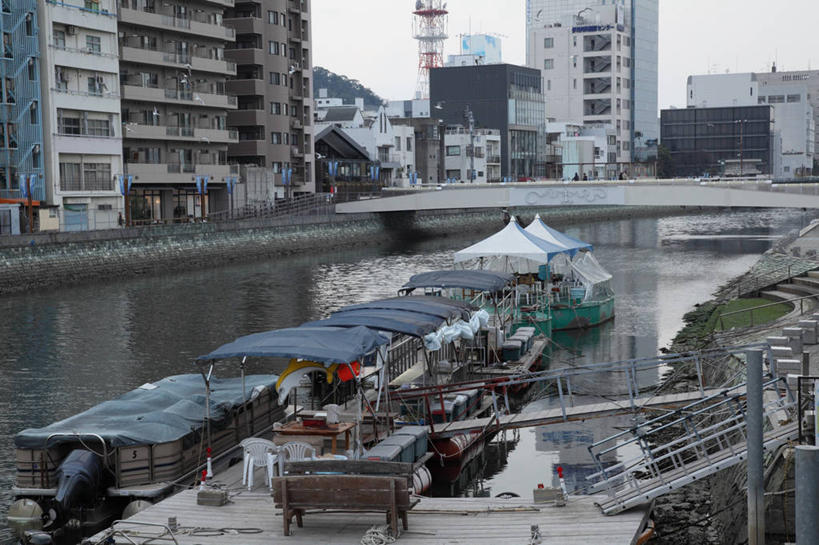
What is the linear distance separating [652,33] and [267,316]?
16544 cm

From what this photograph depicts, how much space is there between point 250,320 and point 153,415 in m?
24.0

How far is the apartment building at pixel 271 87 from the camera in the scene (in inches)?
3433

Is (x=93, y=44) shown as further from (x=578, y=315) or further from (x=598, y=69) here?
(x=598, y=69)

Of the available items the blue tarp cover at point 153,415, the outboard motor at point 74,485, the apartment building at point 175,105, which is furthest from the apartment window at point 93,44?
the outboard motor at point 74,485

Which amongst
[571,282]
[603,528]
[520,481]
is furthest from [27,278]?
[603,528]

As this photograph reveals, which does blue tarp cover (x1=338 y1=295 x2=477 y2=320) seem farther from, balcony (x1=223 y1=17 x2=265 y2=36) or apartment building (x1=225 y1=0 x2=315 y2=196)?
balcony (x1=223 y1=17 x2=265 y2=36)

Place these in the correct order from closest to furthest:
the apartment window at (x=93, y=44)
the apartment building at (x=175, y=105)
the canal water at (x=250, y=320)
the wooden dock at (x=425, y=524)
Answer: the wooden dock at (x=425, y=524), the canal water at (x=250, y=320), the apartment window at (x=93, y=44), the apartment building at (x=175, y=105)

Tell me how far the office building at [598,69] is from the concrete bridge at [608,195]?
86.8 metres

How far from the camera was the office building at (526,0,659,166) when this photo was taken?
171500 mm

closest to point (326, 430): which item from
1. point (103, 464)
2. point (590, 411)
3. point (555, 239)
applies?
point (103, 464)

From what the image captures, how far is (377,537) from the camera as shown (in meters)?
12.7

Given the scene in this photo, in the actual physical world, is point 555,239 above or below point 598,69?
below

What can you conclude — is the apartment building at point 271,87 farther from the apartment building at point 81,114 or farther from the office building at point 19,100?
the office building at point 19,100

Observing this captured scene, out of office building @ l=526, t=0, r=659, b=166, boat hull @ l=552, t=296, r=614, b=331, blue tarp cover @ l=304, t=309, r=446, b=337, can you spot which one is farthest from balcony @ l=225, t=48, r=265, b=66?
office building @ l=526, t=0, r=659, b=166
